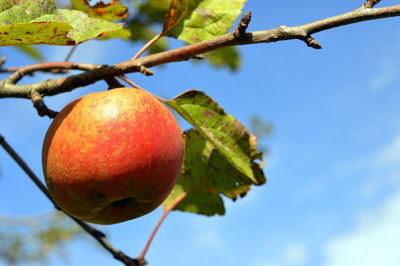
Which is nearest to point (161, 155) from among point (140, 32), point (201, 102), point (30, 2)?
point (201, 102)

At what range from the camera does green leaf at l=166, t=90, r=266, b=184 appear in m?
1.36

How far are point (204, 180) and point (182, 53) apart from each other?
0.83 metres

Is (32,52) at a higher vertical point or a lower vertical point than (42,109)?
higher

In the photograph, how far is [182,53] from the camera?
1138 millimetres

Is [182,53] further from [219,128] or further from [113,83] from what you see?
[219,128]

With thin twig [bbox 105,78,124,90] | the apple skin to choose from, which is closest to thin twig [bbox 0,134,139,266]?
the apple skin

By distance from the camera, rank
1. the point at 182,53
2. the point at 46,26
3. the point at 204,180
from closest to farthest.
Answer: the point at 46,26 → the point at 182,53 → the point at 204,180

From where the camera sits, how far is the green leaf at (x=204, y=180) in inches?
69.9

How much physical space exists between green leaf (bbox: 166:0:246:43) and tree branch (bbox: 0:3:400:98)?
391 millimetres

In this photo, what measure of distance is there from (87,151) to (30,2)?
42 cm

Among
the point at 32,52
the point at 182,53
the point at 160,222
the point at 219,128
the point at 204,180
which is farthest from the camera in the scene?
the point at 32,52

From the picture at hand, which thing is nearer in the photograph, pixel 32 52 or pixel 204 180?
pixel 204 180

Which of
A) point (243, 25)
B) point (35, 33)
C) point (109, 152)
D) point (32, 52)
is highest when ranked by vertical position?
point (32, 52)

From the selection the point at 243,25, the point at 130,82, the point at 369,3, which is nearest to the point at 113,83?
the point at 130,82
